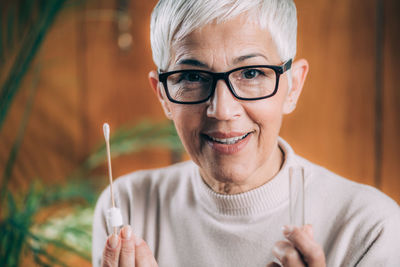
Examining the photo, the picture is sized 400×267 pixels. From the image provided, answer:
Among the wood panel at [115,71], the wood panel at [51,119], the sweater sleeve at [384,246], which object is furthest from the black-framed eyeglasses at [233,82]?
the wood panel at [51,119]

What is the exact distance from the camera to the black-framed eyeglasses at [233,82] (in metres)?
0.81

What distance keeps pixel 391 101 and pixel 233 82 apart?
3.36 ft

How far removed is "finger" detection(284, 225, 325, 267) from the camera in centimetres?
65

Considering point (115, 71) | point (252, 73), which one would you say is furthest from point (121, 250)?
point (115, 71)

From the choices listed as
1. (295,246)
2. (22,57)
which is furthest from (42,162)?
(295,246)

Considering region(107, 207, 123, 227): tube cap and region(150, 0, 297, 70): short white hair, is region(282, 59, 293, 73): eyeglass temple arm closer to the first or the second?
region(150, 0, 297, 70): short white hair

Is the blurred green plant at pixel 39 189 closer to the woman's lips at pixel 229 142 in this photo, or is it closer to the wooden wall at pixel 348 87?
the wooden wall at pixel 348 87

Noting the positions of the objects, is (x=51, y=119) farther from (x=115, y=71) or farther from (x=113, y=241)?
(x=113, y=241)

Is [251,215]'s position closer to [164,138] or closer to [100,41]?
[164,138]

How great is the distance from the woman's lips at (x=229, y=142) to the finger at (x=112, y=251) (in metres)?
0.27

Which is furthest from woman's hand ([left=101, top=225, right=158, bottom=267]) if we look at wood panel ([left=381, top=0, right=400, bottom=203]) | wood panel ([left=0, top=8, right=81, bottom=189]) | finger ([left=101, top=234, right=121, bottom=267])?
wood panel ([left=0, top=8, right=81, bottom=189])

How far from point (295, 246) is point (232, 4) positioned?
0.45 metres

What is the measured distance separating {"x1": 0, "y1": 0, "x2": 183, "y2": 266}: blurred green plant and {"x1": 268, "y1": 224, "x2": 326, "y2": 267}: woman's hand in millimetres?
862

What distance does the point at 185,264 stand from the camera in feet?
3.21
